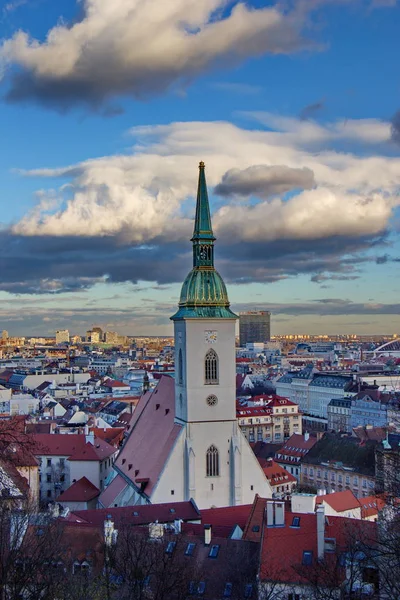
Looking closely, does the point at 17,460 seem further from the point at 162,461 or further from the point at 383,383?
the point at 383,383

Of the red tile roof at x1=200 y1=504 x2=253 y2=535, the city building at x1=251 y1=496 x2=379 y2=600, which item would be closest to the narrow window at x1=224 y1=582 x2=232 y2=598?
the city building at x1=251 y1=496 x2=379 y2=600

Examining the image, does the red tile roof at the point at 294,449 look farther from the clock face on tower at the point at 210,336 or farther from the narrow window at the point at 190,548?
the narrow window at the point at 190,548

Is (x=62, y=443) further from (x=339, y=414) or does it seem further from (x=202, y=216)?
(x=339, y=414)

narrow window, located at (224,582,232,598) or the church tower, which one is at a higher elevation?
the church tower

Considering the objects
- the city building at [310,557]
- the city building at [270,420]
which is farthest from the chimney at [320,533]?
the city building at [270,420]

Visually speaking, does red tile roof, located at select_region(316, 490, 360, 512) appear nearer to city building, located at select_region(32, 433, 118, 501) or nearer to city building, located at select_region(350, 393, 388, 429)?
city building, located at select_region(32, 433, 118, 501)

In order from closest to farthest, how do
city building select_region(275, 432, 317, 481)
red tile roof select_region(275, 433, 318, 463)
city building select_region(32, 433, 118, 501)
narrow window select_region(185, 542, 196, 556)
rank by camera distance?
narrow window select_region(185, 542, 196, 556)
city building select_region(32, 433, 118, 501)
city building select_region(275, 432, 317, 481)
red tile roof select_region(275, 433, 318, 463)

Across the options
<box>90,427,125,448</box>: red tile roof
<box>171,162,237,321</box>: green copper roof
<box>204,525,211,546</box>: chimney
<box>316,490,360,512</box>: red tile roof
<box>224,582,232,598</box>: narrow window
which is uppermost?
<box>171,162,237,321</box>: green copper roof

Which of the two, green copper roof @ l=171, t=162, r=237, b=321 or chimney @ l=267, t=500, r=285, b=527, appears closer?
chimney @ l=267, t=500, r=285, b=527
